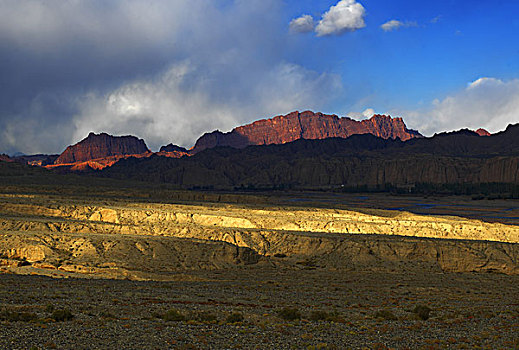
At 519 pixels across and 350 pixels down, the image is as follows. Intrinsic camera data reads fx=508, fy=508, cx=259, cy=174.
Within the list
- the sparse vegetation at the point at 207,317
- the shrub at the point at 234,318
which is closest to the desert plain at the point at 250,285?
the sparse vegetation at the point at 207,317

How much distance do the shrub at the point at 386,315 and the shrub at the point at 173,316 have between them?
7.49m

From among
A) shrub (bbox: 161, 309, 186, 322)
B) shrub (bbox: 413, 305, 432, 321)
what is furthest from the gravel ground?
shrub (bbox: 413, 305, 432, 321)

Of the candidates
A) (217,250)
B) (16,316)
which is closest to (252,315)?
(16,316)

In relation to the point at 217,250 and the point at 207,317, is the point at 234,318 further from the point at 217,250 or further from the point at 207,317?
the point at 217,250

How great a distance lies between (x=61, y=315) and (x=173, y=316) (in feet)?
11.5

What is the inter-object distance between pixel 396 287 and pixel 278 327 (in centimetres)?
1315

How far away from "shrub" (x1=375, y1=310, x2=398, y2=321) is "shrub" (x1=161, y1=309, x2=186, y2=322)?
24.6ft

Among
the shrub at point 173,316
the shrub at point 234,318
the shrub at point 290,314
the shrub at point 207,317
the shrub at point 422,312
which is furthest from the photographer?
the shrub at point 422,312

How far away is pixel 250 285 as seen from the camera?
2683 centimetres

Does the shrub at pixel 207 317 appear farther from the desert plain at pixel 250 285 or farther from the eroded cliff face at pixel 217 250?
the eroded cliff face at pixel 217 250

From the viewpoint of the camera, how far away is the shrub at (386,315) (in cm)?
1904

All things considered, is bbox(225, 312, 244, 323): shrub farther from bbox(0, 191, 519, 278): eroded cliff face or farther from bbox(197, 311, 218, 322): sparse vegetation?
bbox(0, 191, 519, 278): eroded cliff face

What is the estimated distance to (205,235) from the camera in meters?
41.7

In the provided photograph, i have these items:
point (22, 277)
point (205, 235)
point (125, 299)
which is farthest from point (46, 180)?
point (125, 299)
